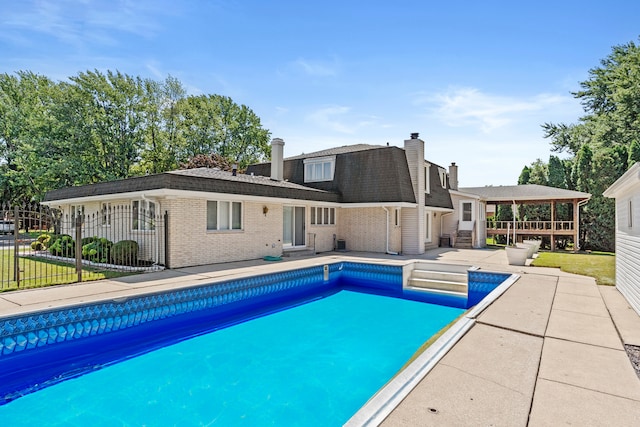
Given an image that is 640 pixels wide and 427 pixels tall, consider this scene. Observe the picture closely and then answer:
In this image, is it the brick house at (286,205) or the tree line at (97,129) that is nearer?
the brick house at (286,205)

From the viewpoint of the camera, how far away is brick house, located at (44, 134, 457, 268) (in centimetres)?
1244

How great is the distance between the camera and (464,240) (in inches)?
886

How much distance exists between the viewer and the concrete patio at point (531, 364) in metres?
3.19

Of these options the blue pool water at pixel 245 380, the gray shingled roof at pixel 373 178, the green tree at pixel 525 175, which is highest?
the green tree at pixel 525 175

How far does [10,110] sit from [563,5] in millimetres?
42520

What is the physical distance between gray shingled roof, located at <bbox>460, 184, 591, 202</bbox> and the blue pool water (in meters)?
16.8

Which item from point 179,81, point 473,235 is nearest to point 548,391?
point 473,235

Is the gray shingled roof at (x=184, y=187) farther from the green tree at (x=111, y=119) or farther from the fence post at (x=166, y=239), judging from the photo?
the green tree at (x=111, y=119)

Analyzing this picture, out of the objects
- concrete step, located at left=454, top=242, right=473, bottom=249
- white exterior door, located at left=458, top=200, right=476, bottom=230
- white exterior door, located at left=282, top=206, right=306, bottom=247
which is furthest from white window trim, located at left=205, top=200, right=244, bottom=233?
white exterior door, located at left=458, top=200, right=476, bottom=230

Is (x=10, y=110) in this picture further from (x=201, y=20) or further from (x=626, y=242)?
(x=626, y=242)

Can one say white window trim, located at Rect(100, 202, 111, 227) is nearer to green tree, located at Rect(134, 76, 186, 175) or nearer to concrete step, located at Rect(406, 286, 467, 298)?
concrete step, located at Rect(406, 286, 467, 298)

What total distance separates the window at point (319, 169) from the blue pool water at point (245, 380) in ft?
42.8

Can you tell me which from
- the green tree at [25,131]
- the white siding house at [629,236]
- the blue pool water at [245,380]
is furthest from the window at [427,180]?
the green tree at [25,131]

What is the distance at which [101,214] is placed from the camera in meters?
15.3
